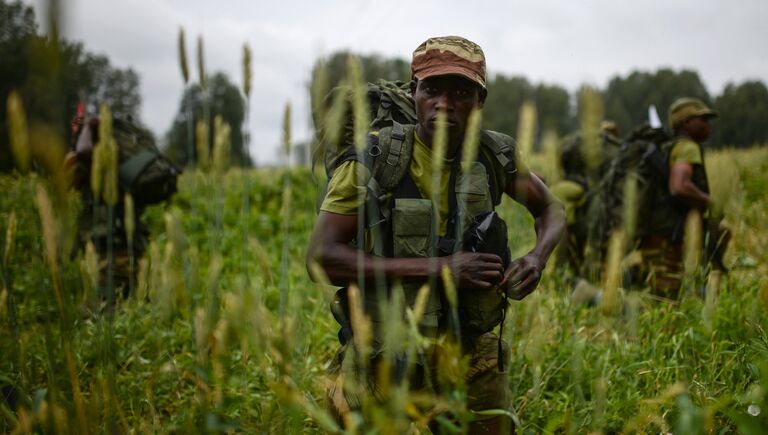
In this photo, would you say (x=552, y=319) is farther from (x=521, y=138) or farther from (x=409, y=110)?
(x=521, y=138)

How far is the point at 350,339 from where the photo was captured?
1750 millimetres

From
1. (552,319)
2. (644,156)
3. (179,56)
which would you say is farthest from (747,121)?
(179,56)

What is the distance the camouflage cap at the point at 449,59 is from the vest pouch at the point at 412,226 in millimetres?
428

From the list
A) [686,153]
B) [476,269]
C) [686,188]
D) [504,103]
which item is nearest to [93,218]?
[476,269]

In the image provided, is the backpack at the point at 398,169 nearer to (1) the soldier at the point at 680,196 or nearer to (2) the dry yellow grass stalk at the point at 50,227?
(2) the dry yellow grass stalk at the point at 50,227

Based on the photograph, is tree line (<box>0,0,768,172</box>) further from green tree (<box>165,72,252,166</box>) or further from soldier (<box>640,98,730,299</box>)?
soldier (<box>640,98,730,299</box>)

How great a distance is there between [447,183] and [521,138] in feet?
1.84

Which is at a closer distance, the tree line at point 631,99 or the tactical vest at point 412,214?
the tactical vest at point 412,214

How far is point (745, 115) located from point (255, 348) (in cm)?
2208

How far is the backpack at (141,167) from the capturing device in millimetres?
4094

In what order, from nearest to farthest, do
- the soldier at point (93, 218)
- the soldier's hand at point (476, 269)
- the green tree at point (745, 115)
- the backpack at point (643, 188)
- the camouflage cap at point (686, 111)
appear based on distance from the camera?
the soldier's hand at point (476, 269), the soldier at point (93, 218), the camouflage cap at point (686, 111), the backpack at point (643, 188), the green tree at point (745, 115)

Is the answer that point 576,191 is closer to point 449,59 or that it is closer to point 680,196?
point 680,196

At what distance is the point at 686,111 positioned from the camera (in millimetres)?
4426

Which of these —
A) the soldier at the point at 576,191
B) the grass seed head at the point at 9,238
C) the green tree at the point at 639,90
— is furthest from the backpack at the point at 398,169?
the soldier at the point at 576,191
